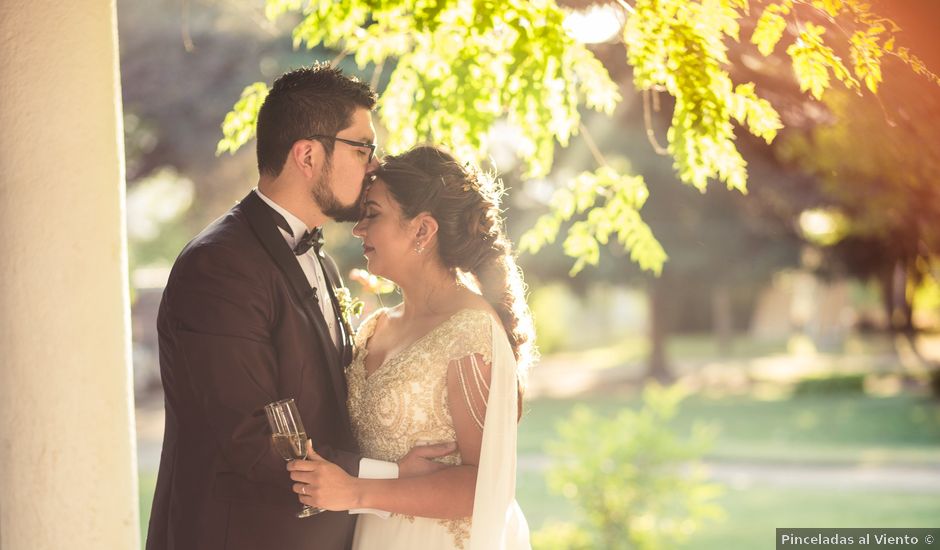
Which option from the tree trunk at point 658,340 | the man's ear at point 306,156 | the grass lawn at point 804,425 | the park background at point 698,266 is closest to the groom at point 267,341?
the man's ear at point 306,156

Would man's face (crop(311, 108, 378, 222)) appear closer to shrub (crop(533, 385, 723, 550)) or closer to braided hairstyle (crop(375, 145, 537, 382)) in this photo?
braided hairstyle (crop(375, 145, 537, 382))

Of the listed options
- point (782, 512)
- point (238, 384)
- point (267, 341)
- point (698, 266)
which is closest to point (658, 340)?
point (698, 266)

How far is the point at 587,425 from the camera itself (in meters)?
10.4

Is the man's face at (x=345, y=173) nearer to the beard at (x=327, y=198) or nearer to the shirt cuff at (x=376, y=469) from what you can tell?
the beard at (x=327, y=198)

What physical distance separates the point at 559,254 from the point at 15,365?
20770mm

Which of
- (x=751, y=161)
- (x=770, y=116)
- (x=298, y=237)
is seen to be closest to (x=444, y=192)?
(x=298, y=237)

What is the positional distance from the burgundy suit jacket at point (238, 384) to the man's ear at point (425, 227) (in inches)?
19.0

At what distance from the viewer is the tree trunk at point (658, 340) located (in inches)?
1072

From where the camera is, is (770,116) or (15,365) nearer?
(15,365)

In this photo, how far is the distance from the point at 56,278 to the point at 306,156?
1.10 metres

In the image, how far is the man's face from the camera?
3740 mm

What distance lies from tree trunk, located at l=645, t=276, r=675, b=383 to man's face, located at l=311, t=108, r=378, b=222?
75.7ft

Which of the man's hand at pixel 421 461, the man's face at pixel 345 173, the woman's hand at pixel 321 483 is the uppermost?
the man's face at pixel 345 173

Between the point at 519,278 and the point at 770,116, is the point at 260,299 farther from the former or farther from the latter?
the point at 770,116
